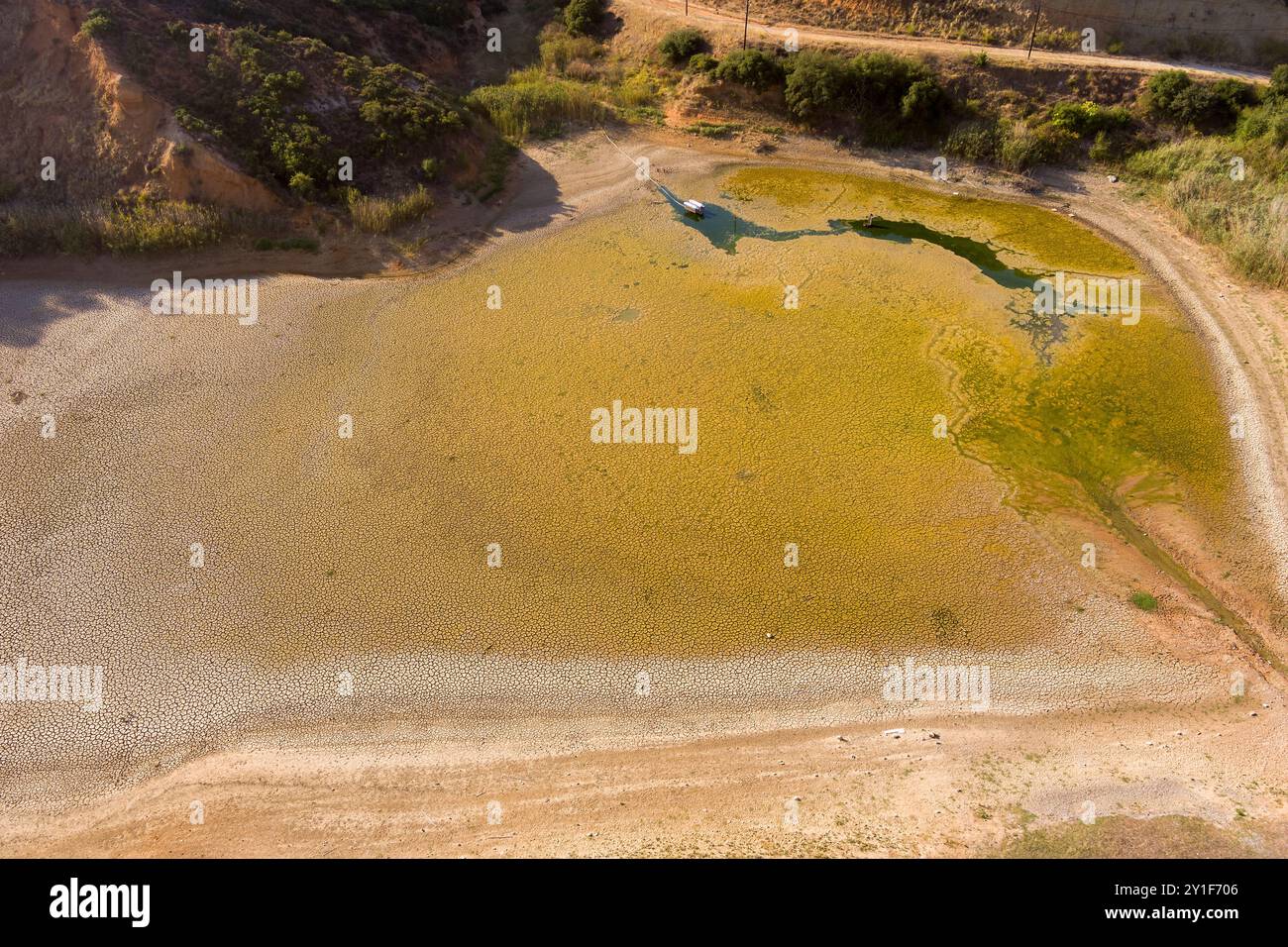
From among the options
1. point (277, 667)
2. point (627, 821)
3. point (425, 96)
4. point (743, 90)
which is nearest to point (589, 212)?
point (425, 96)

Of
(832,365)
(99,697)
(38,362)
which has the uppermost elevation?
(832,365)

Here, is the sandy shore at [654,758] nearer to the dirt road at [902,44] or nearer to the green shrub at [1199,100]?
the green shrub at [1199,100]

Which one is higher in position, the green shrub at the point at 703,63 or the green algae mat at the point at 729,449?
the green shrub at the point at 703,63

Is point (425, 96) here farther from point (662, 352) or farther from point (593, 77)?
point (662, 352)

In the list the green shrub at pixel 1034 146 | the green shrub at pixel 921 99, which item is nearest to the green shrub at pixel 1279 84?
the green shrub at pixel 1034 146

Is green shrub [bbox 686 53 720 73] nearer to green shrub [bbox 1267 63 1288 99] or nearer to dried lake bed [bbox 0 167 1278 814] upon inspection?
dried lake bed [bbox 0 167 1278 814]

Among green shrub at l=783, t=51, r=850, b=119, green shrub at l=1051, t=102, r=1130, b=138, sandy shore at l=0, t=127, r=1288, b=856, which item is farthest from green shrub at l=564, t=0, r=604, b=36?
sandy shore at l=0, t=127, r=1288, b=856
